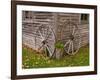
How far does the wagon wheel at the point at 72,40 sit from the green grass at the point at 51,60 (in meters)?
0.05

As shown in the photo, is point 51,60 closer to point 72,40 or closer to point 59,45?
point 59,45

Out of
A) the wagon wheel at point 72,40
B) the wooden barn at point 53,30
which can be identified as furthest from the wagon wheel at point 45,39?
the wagon wheel at point 72,40

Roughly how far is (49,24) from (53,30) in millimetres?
69

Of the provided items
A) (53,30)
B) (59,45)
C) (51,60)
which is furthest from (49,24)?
(51,60)

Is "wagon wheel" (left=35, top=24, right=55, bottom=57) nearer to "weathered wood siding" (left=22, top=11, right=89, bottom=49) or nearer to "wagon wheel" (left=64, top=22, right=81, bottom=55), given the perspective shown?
"weathered wood siding" (left=22, top=11, right=89, bottom=49)

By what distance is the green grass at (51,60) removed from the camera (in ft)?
6.25

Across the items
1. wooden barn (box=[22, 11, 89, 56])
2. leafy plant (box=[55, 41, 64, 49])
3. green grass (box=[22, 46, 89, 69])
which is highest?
wooden barn (box=[22, 11, 89, 56])

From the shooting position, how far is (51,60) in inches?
77.9

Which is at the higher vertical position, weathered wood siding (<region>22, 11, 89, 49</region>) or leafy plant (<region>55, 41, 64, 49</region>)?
weathered wood siding (<region>22, 11, 89, 49</region>)

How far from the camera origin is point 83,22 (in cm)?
208

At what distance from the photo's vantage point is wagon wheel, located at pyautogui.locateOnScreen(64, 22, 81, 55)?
2.03m

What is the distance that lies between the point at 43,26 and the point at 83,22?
0.42m

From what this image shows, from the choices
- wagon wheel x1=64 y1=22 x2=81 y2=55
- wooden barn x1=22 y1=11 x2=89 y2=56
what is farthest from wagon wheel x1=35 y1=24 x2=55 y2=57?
wagon wheel x1=64 y1=22 x2=81 y2=55

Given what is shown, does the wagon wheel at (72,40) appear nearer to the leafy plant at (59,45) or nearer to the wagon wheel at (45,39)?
the leafy plant at (59,45)
